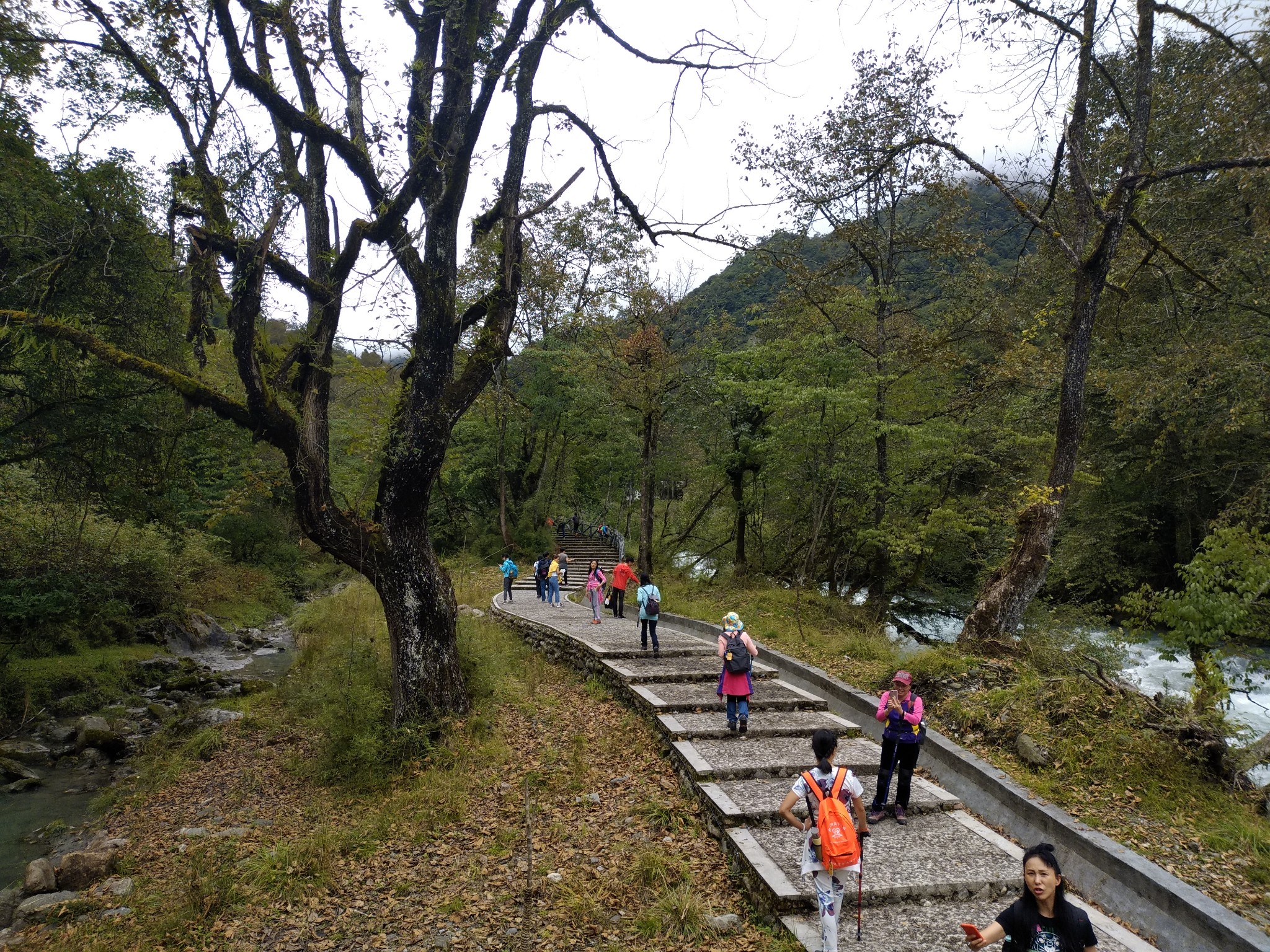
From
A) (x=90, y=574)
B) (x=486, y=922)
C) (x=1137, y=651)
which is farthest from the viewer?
(x=1137, y=651)

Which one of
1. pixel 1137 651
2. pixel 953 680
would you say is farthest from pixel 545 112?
pixel 1137 651

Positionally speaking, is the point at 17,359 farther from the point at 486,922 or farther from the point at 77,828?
the point at 486,922

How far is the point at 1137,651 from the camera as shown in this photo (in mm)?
16016

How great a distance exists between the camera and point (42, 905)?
6.58m

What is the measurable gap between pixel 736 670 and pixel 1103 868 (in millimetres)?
3808

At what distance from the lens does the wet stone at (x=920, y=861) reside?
5.33 meters

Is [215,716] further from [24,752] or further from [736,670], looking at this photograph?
[736,670]

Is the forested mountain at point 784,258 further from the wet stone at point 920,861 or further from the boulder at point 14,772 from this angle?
the boulder at point 14,772

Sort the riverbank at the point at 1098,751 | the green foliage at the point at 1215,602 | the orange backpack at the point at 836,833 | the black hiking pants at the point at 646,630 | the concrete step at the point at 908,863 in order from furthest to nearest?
1. the black hiking pants at the point at 646,630
2. the green foliage at the point at 1215,602
3. the riverbank at the point at 1098,751
4. the concrete step at the point at 908,863
5. the orange backpack at the point at 836,833

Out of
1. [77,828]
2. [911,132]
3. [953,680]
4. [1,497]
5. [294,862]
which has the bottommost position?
[77,828]

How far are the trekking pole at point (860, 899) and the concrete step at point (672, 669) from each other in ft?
16.5

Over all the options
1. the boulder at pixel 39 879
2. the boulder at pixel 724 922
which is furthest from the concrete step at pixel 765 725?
the boulder at pixel 39 879

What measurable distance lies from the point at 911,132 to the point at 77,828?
19070 millimetres

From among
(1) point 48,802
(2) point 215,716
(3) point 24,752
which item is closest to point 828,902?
(1) point 48,802
